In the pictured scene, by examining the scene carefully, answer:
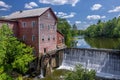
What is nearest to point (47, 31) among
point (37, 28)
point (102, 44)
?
point (37, 28)

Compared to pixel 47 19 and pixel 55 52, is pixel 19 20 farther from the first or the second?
pixel 55 52

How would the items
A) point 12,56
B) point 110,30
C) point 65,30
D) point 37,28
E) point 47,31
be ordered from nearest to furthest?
point 12,56
point 37,28
point 47,31
point 65,30
point 110,30

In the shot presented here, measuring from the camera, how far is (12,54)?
24.0 metres

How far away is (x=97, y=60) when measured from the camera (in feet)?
90.3

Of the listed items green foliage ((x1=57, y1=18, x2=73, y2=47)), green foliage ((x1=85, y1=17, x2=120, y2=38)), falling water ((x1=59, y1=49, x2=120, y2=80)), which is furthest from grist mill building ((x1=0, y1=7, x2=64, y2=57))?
green foliage ((x1=85, y1=17, x2=120, y2=38))

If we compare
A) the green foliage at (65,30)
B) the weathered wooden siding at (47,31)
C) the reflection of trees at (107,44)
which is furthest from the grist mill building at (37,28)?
the reflection of trees at (107,44)

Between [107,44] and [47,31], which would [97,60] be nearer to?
[47,31]

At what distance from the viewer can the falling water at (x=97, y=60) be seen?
1004 inches

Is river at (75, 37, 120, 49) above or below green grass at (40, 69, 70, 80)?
above

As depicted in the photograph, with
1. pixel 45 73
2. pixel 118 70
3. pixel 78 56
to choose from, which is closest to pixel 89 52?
pixel 78 56

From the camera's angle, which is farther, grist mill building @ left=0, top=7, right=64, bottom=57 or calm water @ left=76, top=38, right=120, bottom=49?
calm water @ left=76, top=38, right=120, bottom=49

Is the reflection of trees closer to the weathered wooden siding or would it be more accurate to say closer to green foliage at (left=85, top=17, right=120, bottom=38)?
green foliage at (left=85, top=17, right=120, bottom=38)

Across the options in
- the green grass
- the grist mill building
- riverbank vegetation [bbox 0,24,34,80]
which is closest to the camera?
riverbank vegetation [bbox 0,24,34,80]

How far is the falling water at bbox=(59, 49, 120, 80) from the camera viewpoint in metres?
25.5
